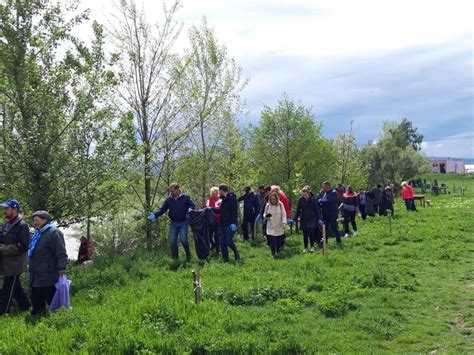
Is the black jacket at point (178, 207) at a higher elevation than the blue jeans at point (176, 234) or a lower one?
higher

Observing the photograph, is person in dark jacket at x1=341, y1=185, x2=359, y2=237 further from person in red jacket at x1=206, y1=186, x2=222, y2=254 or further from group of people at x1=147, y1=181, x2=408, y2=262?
person in red jacket at x1=206, y1=186, x2=222, y2=254

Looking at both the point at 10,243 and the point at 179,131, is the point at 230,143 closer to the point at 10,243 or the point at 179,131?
the point at 179,131

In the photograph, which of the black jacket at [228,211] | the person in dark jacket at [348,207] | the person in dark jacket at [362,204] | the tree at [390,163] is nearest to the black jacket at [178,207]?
the black jacket at [228,211]

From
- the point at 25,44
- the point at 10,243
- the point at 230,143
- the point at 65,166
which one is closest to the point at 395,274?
the point at 10,243

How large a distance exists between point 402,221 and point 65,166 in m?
14.4

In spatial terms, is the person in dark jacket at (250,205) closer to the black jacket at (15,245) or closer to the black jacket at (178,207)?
the black jacket at (178,207)

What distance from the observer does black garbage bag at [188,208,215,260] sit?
1321 centimetres

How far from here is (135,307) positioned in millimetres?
7527

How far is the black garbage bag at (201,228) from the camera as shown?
13209mm

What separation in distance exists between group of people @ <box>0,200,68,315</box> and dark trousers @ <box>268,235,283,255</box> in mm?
6433

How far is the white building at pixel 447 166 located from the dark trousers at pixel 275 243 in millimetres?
97816

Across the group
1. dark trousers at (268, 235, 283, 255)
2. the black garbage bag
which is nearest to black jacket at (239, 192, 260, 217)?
dark trousers at (268, 235, 283, 255)

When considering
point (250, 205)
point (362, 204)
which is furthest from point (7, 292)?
point (362, 204)

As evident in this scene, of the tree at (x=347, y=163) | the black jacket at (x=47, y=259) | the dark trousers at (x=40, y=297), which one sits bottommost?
the dark trousers at (x=40, y=297)
